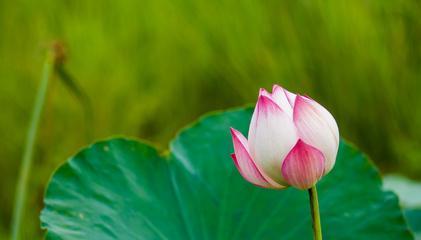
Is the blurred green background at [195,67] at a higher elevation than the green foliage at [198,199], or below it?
higher

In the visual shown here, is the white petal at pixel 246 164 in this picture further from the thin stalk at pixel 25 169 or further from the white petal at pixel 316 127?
the thin stalk at pixel 25 169

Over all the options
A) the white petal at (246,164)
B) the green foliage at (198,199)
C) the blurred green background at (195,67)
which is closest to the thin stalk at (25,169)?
the green foliage at (198,199)

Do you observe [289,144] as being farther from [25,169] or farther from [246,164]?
[25,169]

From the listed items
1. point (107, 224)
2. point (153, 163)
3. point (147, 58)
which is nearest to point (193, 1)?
point (147, 58)

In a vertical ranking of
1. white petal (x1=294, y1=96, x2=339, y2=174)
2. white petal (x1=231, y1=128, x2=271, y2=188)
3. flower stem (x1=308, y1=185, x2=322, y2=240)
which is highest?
white petal (x1=294, y1=96, x2=339, y2=174)

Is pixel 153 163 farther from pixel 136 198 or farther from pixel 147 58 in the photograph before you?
pixel 147 58

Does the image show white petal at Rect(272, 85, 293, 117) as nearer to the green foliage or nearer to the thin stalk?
the green foliage

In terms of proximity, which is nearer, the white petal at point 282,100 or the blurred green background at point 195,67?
the white petal at point 282,100

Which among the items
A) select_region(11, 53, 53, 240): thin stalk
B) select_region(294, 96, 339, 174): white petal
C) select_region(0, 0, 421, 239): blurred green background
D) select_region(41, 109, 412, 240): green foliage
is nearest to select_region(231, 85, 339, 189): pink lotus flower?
select_region(294, 96, 339, 174): white petal
